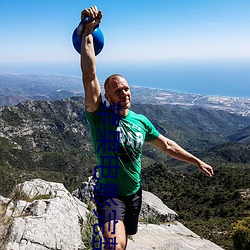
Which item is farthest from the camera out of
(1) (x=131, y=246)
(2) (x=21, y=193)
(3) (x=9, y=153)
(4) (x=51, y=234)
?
(3) (x=9, y=153)

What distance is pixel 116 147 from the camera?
354 centimetres

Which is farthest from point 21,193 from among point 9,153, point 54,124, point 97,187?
point 54,124

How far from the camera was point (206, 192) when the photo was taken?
5631cm

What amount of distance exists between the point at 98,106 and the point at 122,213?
4.49ft

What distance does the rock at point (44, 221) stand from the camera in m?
5.48

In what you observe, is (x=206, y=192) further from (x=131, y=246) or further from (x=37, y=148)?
(x=37, y=148)

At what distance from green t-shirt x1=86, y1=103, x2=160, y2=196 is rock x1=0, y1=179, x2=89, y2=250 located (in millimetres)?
2673

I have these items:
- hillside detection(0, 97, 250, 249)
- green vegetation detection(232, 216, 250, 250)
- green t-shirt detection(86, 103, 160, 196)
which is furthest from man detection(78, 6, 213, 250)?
hillside detection(0, 97, 250, 249)

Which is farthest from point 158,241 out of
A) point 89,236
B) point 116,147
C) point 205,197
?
point 205,197

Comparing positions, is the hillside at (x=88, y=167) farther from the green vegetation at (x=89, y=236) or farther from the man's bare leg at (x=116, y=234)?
the man's bare leg at (x=116, y=234)

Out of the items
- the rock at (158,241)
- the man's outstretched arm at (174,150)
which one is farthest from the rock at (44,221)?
the man's outstretched arm at (174,150)

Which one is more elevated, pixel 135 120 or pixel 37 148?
pixel 135 120

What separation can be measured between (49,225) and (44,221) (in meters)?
0.16

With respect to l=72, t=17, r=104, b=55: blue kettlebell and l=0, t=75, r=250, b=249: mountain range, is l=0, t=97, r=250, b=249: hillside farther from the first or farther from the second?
l=72, t=17, r=104, b=55: blue kettlebell
